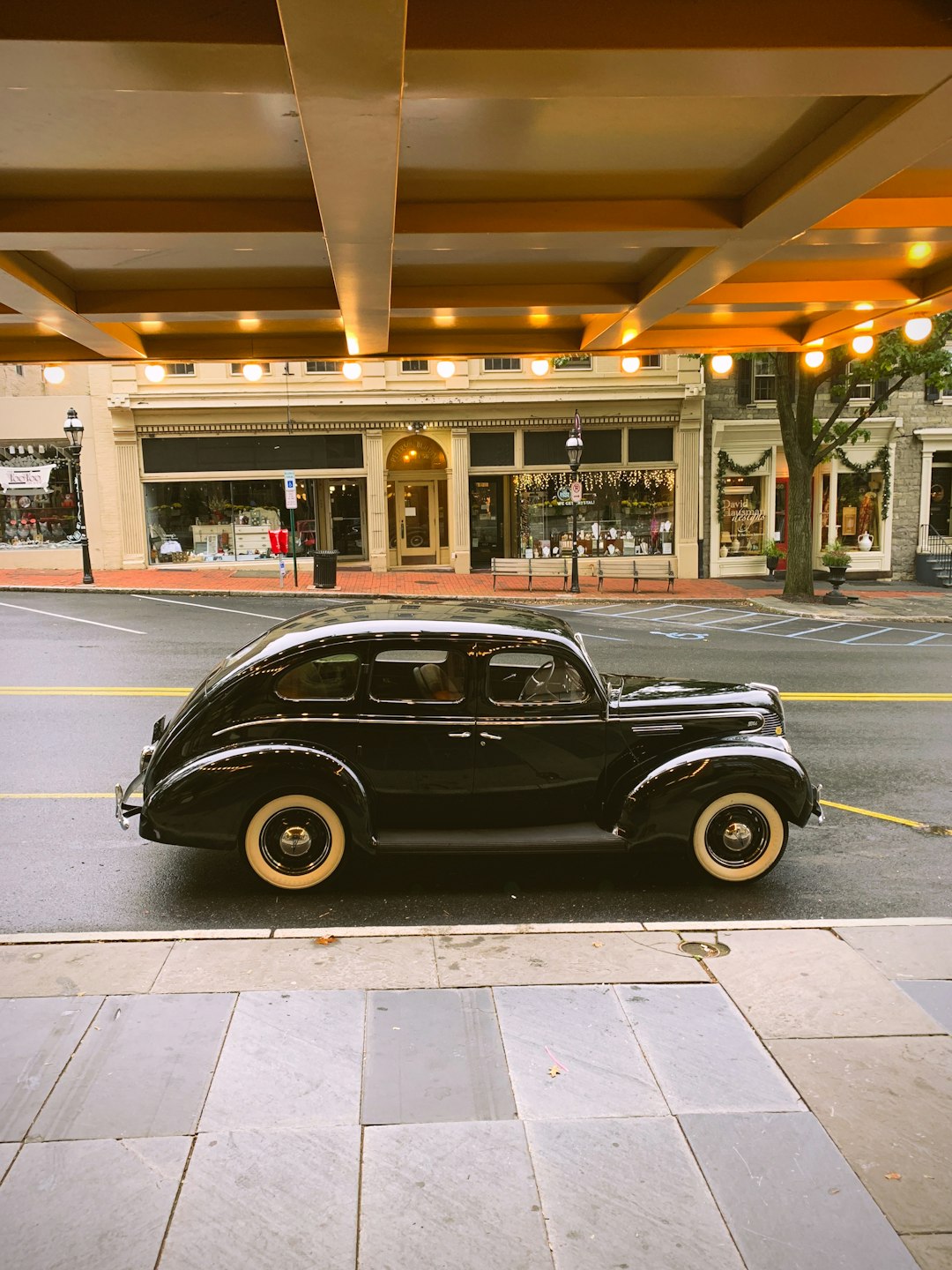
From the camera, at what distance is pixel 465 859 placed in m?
6.67

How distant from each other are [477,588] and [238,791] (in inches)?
693

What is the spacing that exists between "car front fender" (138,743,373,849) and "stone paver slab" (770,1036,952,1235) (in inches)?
116

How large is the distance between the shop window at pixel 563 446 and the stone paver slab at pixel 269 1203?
24.5 meters

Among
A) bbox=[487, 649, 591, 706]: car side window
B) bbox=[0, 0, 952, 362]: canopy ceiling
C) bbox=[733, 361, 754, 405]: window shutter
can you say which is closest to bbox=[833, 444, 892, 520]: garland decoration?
bbox=[733, 361, 754, 405]: window shutter

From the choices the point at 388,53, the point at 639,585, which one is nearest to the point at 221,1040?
the point at 388,53

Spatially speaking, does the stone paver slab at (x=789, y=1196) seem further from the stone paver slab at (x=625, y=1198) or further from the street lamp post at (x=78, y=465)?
the street lamp post at (x=78, y=465)

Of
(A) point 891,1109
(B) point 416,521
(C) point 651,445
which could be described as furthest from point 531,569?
(A) point 891,1109

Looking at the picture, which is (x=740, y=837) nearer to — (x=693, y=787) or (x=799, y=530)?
(x=693, y=787)

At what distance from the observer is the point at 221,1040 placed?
4219 mm

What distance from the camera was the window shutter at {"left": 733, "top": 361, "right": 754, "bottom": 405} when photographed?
85.5ft

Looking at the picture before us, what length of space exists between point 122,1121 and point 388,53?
178 inches

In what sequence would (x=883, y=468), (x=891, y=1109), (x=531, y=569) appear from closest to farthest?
(x=891, y=1109) < (x=531, y=569) < (x=883, y=468)

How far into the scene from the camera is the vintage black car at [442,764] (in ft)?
19.4

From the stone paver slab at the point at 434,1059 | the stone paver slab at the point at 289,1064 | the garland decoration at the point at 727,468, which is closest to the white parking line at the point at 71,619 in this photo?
the stone paver slab at the point at 289,1064
